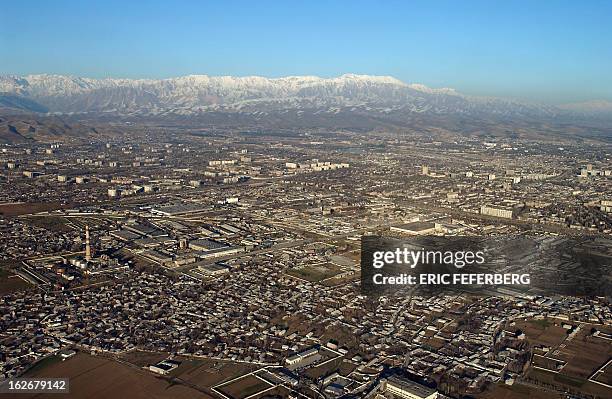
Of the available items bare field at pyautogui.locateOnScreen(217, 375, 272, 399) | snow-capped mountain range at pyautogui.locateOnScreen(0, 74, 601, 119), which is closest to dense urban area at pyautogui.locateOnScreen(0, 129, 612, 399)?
bare field at pyautogui.locateOnScreen(217, 375, 272, 399)

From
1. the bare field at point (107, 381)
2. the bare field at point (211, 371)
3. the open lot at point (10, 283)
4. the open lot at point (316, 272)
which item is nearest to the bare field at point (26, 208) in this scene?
the open lot at point (10, 283)

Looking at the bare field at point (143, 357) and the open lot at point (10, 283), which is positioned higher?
the bare field at point (143, 357)

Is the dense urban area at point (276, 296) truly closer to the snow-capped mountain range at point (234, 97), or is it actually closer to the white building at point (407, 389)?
the white building at point (407, 389)

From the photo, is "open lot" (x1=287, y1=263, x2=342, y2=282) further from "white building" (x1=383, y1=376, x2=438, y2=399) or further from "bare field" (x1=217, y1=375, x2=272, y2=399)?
"white building" (x1=383, y1=376, x2=438, y2=399)

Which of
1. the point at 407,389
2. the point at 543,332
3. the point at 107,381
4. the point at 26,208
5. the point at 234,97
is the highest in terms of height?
the point at 234,97

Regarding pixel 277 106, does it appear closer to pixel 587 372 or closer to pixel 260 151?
pixel 260 151

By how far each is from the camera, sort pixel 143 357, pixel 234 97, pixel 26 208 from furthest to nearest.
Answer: pixel 234 97 < pixel 26 208 < pixel 143 357

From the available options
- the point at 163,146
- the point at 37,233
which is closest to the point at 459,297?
the point at 37,233

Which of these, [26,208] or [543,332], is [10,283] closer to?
[26,208]

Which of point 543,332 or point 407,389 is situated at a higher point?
point 407,389

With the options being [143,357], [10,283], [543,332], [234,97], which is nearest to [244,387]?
[143,357]
